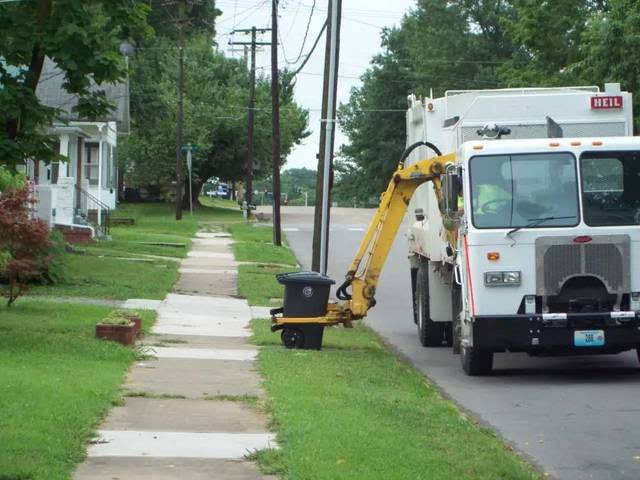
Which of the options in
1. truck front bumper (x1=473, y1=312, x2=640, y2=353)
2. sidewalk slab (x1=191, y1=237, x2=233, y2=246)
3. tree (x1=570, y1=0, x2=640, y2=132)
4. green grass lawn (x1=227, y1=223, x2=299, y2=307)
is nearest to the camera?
truck front bumper (x1=473, y1=312, x2=640, y2=353)

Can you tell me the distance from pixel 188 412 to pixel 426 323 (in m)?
7.24

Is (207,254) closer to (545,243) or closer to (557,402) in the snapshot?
(545,243)

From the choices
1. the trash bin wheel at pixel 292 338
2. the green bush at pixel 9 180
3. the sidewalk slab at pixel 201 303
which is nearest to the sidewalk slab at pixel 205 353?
the trash bin wheel at pixel 292 338

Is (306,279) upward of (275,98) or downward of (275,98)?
downward

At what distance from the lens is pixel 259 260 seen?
33.9 meters

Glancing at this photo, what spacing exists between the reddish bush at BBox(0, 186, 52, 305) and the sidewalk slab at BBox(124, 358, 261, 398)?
313cm

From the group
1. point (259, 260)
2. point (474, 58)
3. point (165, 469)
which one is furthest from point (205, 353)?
point (474, 58)

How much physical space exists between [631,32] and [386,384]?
19.6m

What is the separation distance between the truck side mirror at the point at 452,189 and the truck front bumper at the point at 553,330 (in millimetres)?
1509

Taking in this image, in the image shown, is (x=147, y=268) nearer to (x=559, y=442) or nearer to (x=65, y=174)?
(x=65, y=174)

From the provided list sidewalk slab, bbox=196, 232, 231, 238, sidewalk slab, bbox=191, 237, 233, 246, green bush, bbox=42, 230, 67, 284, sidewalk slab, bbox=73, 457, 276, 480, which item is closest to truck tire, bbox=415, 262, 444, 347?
green bush, bbox=42, 230, 67, 284

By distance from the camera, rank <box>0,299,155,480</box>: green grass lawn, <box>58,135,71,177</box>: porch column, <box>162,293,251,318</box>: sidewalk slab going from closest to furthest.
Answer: <box>0,299,155,480</box>: green grass lawn, <box>162,293,251,318</box>: sidewalk slab, <box>58,135,71,177</box>: porch column

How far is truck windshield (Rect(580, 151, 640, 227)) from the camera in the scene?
46.2 ft

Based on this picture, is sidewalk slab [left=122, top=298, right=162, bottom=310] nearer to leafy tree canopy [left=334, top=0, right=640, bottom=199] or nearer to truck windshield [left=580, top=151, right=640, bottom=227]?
truck windshield [left=580, top=151, right=640, bottom=227]
